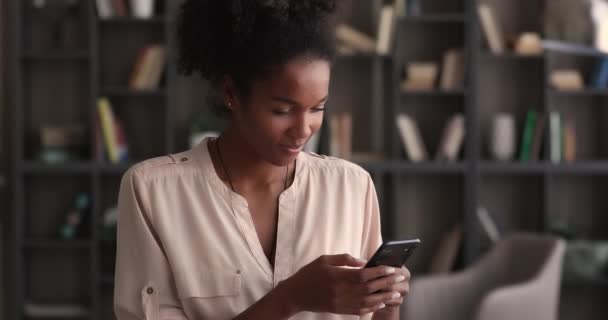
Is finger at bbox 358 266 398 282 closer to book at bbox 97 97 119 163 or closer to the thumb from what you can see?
the thumb

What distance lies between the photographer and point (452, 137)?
4.66m

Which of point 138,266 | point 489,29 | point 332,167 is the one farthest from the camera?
point 489,29

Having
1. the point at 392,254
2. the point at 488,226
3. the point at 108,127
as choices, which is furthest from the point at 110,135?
the point at 392,254

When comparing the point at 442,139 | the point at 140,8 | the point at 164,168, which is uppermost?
the point at 140,8

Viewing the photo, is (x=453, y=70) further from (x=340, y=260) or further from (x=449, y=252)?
(x=340, y=260)

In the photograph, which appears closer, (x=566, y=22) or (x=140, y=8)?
(x=140, y=8)

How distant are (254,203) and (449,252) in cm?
329

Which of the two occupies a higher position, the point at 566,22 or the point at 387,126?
the point at 566,22

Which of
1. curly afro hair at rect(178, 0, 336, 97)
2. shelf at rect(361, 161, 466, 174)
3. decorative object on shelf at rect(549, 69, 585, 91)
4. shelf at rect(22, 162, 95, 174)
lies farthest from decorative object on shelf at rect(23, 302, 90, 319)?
curly afro hair at rect(178, 0, 336, 97)

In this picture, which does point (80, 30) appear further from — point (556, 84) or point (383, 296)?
point (383, 296)

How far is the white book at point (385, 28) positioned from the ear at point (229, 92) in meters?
3.19

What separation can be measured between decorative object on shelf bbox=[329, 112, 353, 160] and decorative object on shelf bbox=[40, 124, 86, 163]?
135cm

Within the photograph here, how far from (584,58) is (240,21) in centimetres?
389

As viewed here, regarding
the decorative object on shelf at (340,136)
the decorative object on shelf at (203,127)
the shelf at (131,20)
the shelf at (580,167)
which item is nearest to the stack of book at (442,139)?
the decorative object on shelf at (340,136)
